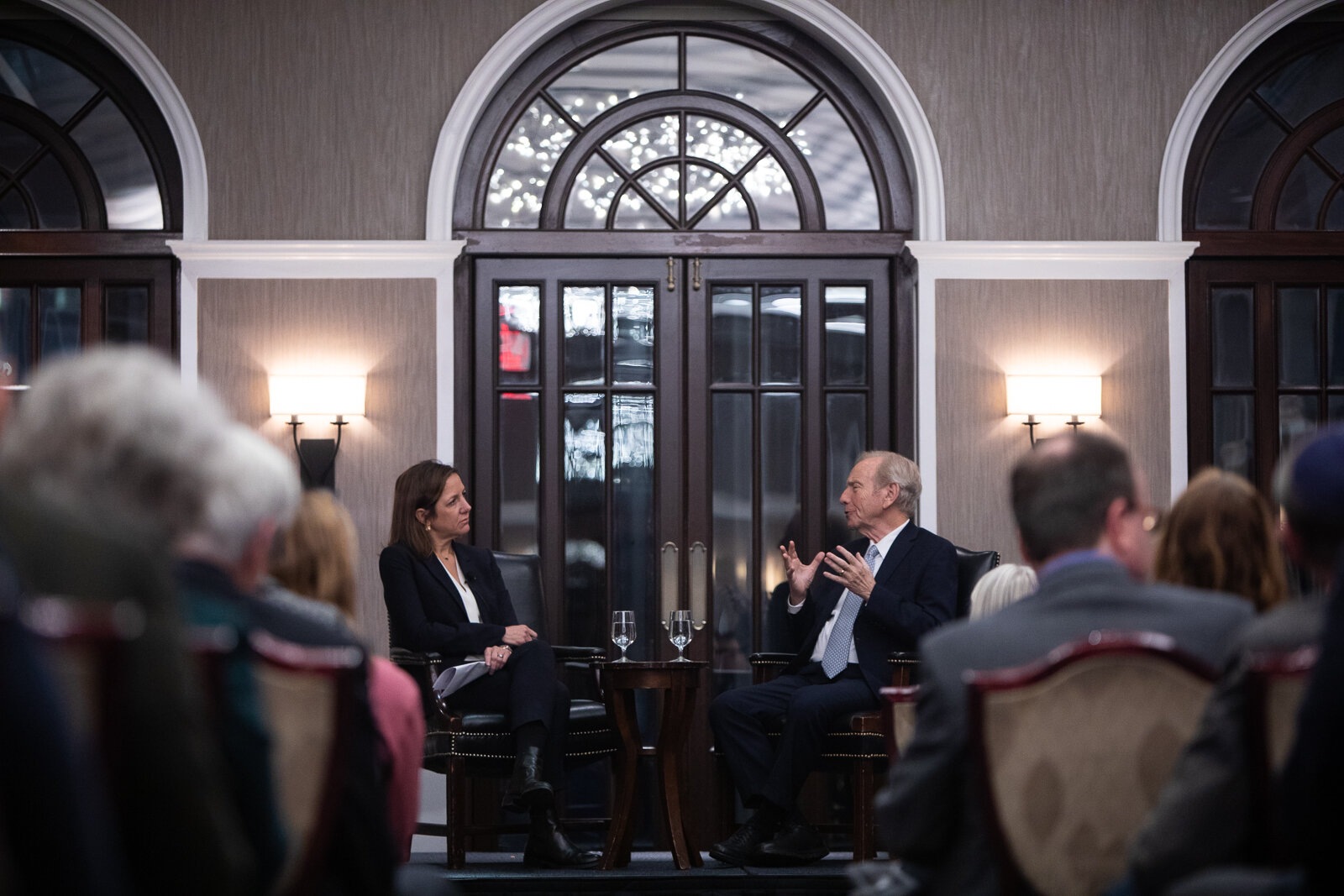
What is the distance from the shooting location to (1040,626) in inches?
74.9

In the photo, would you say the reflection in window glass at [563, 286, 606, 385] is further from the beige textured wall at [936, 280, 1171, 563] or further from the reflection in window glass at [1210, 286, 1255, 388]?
the reflection in window glass at [1210, 286, 1255, 388]

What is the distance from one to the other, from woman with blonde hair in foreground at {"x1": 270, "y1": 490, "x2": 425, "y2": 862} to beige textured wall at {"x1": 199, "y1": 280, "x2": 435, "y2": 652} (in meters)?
3.21

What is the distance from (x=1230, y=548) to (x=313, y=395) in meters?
3.97

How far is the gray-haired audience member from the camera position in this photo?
1.62m

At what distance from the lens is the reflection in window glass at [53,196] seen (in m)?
5.70

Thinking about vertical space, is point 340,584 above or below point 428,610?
above

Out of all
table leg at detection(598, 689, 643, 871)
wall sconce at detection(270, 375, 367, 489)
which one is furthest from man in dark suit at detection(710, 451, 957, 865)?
wall sconce at detection(270, 375, 367, 489)

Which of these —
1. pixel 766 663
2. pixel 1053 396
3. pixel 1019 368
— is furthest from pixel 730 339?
pixel 766 663

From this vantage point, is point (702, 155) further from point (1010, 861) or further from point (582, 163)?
point (1010, 861)

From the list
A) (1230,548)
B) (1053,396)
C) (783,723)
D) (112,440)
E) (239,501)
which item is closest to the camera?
(112,440)

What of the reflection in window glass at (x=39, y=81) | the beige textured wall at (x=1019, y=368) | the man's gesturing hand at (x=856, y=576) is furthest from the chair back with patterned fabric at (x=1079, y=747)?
the reflection in window glass at (x=39, y=81)

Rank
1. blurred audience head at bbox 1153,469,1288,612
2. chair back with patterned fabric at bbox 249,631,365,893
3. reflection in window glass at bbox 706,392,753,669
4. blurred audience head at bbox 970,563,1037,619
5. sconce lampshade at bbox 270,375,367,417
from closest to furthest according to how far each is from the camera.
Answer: chair back with patterned fabric at bbox 249,631,365,893 < blurred audience head at bbox 1153,469,1288,612 < blurred audience head at bbox 970,563,1037,619 < sconce lampshade at bbox 270,375,367,417 < reflection in window glass at bbox 706,392,753,669

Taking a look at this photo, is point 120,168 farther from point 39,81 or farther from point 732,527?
point 732,527

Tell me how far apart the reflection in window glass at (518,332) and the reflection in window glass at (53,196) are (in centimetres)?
151
